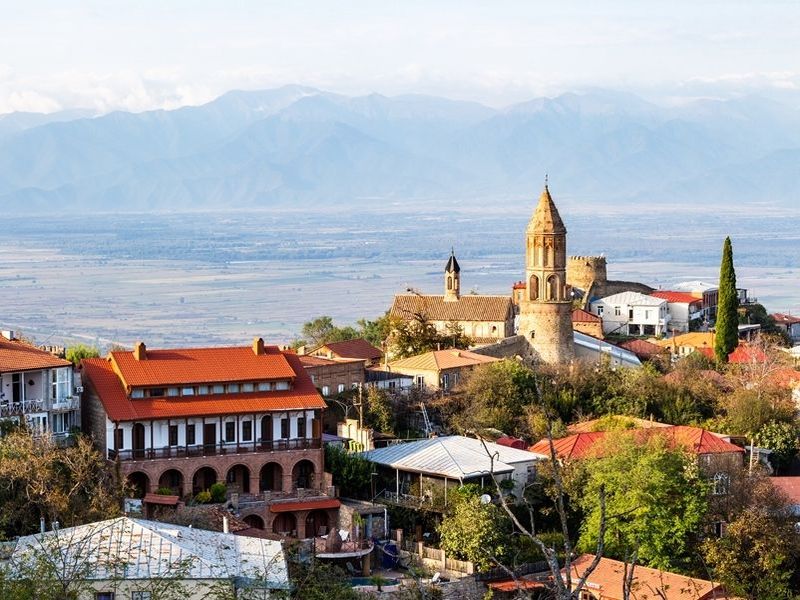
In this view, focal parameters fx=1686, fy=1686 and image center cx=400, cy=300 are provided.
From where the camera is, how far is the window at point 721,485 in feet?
150

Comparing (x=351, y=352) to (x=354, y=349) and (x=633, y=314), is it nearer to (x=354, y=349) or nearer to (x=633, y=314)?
(x=354, y=349)

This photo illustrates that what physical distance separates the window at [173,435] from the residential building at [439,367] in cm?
1386

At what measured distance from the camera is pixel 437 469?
44500mm

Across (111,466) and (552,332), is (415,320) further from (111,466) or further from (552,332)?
(111,466)

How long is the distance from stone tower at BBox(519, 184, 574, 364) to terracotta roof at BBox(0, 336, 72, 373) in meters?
23.7

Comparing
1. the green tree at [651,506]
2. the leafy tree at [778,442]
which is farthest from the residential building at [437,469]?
the leafy tree at [778,442]

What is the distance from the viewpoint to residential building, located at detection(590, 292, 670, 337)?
82938 mm

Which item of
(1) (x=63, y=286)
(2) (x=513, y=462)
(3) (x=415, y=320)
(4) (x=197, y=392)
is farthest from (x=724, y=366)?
(1) (x=63, y=286)

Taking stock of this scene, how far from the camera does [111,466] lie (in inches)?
1679

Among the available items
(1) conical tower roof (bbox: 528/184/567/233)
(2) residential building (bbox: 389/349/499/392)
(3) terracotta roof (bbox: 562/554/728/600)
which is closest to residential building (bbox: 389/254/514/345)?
(1) conical tower roof (bbox: 528/184/567/233)

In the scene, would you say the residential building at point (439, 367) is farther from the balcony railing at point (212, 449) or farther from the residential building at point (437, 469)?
the balcony railing at point (212, 449)

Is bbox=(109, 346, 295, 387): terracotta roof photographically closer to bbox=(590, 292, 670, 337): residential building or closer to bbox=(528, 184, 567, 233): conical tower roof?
bbox=(528, 184, 567, 233): conical tower roof

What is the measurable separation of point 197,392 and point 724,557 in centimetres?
1444

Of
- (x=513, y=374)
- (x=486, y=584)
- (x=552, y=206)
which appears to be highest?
(x=552, y=206)
